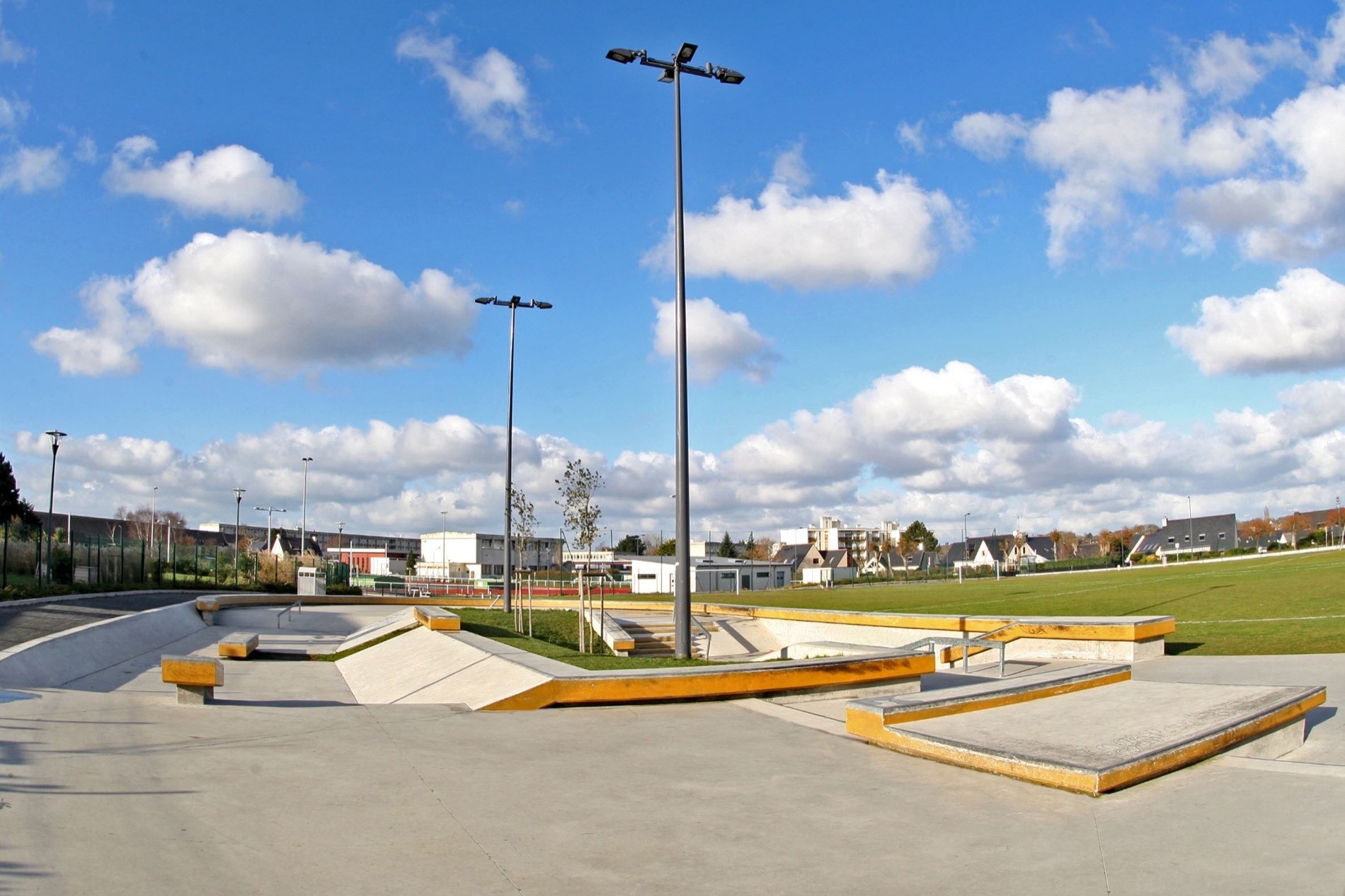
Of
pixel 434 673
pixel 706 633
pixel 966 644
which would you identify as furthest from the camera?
pixel 706 633

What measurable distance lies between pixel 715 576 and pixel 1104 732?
59410mm

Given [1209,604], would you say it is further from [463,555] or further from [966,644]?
[463,555]

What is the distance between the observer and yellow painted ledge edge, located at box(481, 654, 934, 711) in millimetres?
8859

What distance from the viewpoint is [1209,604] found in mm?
20734

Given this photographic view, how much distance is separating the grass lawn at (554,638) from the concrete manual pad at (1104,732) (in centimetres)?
387

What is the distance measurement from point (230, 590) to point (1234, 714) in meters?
45.5

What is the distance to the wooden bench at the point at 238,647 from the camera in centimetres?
1745

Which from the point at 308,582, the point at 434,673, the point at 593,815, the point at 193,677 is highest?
the point at 193,677

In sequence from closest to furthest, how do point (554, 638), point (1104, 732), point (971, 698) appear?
point (1104, 732) < point (971, 698) < point (554, 638)

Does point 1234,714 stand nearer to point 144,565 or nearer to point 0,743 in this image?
point 0,743

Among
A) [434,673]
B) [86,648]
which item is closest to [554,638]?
[434,673]

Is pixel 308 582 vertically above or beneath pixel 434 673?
beneath

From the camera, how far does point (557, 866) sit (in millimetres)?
4461

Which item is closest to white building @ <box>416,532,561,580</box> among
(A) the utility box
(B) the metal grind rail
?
(A) the utility box
